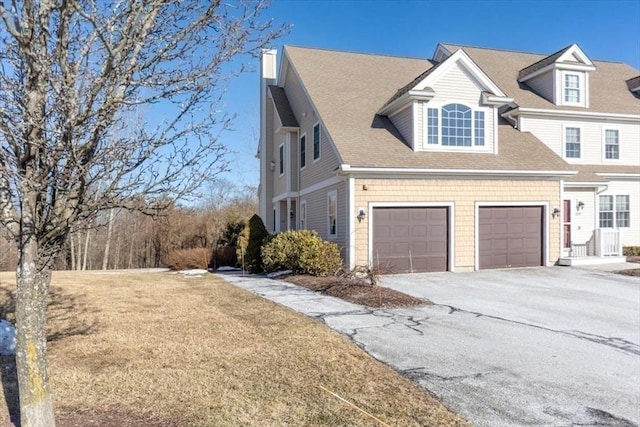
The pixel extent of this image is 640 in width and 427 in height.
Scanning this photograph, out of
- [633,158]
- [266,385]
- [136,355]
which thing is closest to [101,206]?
[266,385]

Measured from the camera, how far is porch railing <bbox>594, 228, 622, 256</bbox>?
1777 cm

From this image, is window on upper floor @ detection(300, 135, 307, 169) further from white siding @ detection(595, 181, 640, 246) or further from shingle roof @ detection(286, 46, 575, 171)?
white siding @ detection(595, 181, 640, 246)

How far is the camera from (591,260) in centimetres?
1664

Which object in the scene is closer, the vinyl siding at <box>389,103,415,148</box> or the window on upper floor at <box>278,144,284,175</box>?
the vinyl siding at <box>389,103,415,148</box>

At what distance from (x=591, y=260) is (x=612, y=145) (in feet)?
21.8

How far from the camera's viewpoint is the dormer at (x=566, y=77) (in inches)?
790

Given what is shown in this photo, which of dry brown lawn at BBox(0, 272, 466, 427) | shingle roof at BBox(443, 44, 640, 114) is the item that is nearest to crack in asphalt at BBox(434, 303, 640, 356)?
dry brown lawn at BBox(0, 272, 466, 427)

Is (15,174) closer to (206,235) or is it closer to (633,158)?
(206,235)

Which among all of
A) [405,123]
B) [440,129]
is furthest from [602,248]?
[405,123]

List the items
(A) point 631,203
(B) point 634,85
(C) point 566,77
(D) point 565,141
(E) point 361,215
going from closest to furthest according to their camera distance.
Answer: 1. (E) point 361,215
2. (D) point 565,141
3. (A) point 631,203
4. (C) point 566,77
5. (B) point 634,85

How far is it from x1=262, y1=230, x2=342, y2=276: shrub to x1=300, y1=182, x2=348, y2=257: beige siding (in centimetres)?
82

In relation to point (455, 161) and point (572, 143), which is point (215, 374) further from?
point (572, 143)

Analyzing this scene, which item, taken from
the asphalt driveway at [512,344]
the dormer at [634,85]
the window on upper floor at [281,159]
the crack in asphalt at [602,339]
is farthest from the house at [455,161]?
the crack in asphalt at [602,339]

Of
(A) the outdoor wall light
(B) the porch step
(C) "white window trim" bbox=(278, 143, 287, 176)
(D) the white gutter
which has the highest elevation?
(C) "white window trim" bbox=(278, 143, 287, 176)
